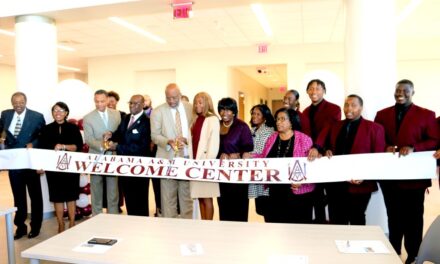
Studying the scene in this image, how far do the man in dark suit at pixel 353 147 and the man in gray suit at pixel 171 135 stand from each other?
1465mm

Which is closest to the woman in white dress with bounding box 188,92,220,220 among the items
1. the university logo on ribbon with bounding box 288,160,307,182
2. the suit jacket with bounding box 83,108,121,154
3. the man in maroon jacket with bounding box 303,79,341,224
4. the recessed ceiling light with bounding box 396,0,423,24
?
the university logo on ribbon with bounding box 288,160,307,182

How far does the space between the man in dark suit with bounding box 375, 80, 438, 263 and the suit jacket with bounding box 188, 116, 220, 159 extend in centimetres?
151

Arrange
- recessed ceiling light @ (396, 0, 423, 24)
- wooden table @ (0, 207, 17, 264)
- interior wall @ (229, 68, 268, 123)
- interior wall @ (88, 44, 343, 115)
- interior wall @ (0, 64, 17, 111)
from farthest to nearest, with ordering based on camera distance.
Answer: interior wall @ (0, 64, 17, 111)
interior wall @ (229, 68, 268, 123)
interior wall @ (88, 44, 343, 115)
recessed ceiling light @ (396, 0, 423, 24)
wooden table @ (0, 207, 17, 264)

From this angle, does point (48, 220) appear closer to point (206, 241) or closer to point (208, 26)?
point (206, 241)

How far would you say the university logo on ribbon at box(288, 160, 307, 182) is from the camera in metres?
3.47

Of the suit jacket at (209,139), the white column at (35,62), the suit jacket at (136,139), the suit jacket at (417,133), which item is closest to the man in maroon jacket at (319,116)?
the suit jacket at (417,133)

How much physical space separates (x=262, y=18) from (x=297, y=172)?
4628 millimetres

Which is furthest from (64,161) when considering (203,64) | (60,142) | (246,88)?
(246,88)

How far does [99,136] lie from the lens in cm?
439

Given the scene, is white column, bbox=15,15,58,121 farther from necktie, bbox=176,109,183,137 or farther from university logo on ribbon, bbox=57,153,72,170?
necktie, bbox=176,109,183,137

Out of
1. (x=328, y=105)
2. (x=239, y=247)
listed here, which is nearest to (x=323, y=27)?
(x=328, y=105)

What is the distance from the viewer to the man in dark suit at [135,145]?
422cm

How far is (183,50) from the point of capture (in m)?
10.7

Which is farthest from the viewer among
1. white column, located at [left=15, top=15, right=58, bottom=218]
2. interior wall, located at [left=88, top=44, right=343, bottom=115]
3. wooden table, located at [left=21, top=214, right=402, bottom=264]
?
interior wall, located at [left=88, top=44, right=343, bottom=115]
